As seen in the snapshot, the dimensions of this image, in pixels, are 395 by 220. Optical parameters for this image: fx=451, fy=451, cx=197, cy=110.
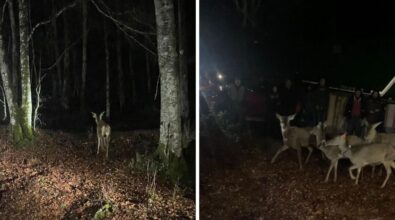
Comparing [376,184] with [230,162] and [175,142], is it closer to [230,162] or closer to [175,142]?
[230,162]

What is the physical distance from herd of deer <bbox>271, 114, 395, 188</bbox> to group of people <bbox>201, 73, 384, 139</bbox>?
0.03 m

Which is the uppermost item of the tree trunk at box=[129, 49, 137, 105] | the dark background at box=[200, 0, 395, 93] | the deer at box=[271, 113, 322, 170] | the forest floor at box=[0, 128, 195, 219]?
the dark background at box=[200, 0, 395, 93]

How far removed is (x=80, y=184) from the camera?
7.72 feet

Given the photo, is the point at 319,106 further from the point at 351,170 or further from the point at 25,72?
the point at 25,72

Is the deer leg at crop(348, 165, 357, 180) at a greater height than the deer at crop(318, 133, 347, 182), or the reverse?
the deer at crop(318, 133, 347, 182)

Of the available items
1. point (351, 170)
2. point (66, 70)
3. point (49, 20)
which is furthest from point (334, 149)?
point (49, 20)

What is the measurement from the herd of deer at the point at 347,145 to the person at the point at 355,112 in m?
0.04

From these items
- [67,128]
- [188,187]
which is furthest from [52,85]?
[188,187]

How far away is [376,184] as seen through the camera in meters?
2.13

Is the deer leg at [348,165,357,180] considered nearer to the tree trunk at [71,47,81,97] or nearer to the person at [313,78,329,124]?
the person at [313,78,329,124]

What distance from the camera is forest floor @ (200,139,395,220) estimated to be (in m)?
2.15

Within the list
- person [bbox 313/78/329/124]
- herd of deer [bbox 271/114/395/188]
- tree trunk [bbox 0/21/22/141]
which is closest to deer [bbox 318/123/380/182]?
herd of deer [bbox 271/114/395/188]

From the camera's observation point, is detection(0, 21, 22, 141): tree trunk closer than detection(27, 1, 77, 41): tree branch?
No

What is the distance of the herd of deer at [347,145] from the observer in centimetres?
211
